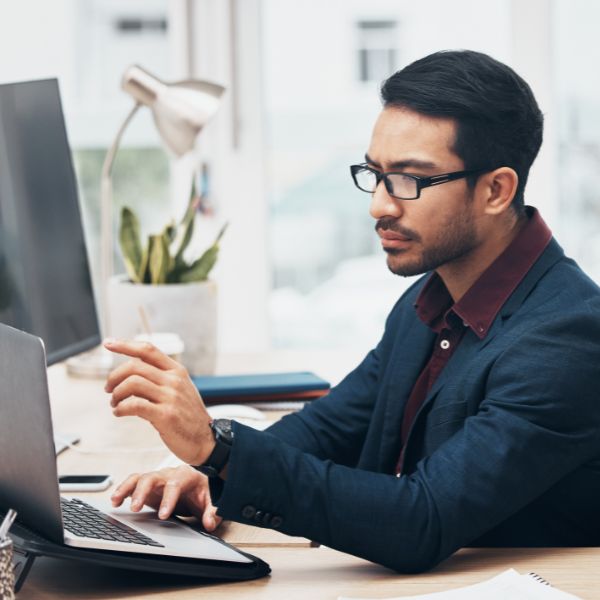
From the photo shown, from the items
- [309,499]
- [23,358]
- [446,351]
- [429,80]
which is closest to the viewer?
[23,358]

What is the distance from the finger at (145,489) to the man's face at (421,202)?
1.36ft

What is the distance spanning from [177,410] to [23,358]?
168 mm

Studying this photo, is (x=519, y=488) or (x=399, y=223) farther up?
(x=399, y=223)

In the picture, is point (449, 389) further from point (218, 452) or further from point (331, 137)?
point (331, 137)

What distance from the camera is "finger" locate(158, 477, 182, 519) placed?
120 centimetres

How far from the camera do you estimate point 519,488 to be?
1.14 metres

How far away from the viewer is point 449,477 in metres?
1.12

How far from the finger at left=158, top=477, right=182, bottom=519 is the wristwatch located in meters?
0.12

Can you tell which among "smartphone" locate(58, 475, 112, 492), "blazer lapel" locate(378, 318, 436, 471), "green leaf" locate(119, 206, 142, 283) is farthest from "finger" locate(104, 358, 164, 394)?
"green leaf" locate(119, 206, 142, 283)

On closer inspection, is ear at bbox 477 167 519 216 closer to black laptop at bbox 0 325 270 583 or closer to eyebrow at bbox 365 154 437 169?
eyebrow at bbox 365 154 437 169

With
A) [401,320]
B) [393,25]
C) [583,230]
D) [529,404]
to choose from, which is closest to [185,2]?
[393,25]

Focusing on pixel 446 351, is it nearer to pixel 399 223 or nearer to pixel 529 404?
pixel 399 223

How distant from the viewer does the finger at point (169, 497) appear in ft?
3.93

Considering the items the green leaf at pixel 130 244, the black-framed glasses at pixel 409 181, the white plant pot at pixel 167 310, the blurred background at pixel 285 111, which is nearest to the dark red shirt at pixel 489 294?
the black-framed glasses at pixel 409 181
